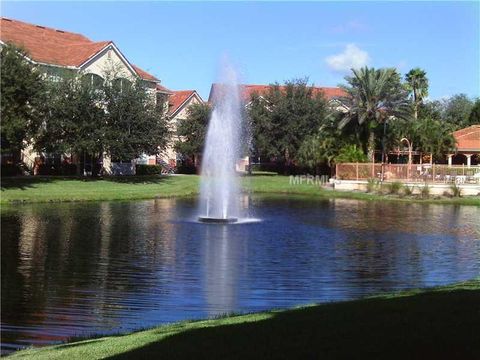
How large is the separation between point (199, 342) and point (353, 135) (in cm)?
5088

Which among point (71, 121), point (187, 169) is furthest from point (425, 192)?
point (187, 169)

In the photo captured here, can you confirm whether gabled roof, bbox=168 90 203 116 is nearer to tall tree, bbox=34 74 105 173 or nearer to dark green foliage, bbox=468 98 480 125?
tall tree, bbox=34 74 105 173

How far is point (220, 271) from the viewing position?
16.3m

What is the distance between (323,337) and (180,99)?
70.7 meters

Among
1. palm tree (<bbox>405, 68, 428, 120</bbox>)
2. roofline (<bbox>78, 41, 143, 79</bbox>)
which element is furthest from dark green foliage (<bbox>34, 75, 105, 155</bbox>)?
palm tree (<bbox>405, 68, 428, 120</bbox>)

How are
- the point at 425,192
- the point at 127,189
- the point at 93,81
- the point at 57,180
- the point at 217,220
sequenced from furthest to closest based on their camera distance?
the point at 93,81 → the point at 57,180 → the point at 127,189 → the point at 425,192 → the point at 217,220

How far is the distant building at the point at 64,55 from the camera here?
175 feet

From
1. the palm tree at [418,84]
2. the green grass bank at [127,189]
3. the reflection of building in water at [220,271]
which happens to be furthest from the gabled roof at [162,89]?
the reflection of building in water at [220,271]

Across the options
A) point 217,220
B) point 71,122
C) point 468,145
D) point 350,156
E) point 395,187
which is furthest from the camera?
point 468,145

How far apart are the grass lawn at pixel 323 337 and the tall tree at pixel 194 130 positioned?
→ 187ft

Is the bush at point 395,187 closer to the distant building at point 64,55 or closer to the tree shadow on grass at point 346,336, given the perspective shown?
the distant building at point 64,55

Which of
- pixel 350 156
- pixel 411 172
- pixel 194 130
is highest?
pixel 194 130

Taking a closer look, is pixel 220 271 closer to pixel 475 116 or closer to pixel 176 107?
pixel 176 107

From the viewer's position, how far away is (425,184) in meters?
46.4
